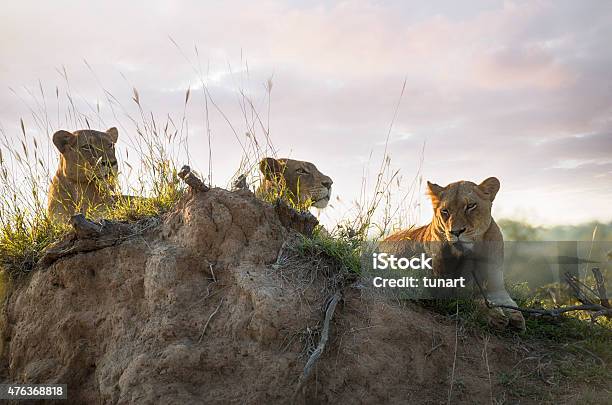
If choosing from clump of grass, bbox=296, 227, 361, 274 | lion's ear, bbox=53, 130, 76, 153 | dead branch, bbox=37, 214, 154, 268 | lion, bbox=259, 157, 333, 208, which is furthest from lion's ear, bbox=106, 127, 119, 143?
clump of grass, bbox=296, 227, 361, 274

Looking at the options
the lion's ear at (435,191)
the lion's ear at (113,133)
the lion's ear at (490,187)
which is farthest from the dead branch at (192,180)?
the lion's ear at (113,133)

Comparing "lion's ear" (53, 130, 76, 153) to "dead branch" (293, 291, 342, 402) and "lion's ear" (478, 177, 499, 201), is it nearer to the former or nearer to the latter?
"dead branch" (293, 291, 342, 402)

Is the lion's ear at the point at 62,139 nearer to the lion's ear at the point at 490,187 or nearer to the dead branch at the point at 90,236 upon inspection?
the dead branch at the point at 90,236

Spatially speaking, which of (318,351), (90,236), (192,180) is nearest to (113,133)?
(90,236)

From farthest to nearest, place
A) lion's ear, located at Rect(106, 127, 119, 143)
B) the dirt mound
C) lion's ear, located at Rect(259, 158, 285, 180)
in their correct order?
lion's ear, located at Rect(106, 127, 119, 143)
lion's ear, located at Rect(259, 158, 285, 180)
the dirt mound

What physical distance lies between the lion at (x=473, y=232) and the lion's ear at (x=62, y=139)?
492 cm

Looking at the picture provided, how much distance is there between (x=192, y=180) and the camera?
14.6 ft

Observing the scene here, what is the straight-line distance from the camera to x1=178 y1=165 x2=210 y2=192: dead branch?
444 centimetres

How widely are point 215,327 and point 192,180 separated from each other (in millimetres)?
1156

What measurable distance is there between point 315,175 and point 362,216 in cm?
229

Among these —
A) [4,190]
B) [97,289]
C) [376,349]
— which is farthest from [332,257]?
[4,190]

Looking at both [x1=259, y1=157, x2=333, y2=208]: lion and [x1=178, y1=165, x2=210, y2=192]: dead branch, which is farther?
[x1=259, y1=157, x2=333, y2=208]: lion

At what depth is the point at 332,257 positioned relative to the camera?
4539 millimetres

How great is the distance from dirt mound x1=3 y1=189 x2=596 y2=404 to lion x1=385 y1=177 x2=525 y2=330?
62cm
